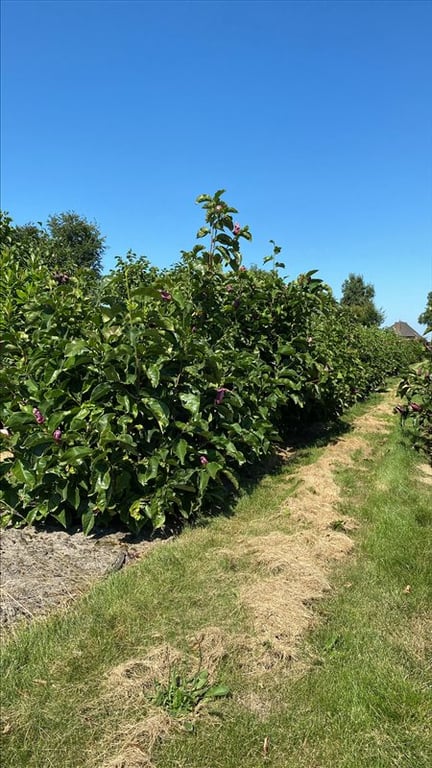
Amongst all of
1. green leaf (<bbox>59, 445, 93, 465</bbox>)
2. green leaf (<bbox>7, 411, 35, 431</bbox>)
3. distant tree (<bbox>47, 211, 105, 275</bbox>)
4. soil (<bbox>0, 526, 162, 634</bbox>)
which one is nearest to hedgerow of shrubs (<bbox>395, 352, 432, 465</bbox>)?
soil (<bbox>0, 526, 162, 634</bbox>)

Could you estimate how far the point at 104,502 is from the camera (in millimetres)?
3074

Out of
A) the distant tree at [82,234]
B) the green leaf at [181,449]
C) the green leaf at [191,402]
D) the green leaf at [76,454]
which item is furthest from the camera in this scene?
the distant tree at [82,234]

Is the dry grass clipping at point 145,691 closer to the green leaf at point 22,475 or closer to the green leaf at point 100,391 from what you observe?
the green leaf at point 22,475

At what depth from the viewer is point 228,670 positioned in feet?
6.66

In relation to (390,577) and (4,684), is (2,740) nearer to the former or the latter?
(4,684)

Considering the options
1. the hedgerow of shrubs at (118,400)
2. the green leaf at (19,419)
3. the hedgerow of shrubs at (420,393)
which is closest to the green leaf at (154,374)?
the hedgerow of shrubs at (118,400)

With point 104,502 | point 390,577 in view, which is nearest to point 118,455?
point 104,502

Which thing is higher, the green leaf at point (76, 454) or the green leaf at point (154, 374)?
the green leaf at point (154, 374)

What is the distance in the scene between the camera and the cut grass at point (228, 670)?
5.42 feet

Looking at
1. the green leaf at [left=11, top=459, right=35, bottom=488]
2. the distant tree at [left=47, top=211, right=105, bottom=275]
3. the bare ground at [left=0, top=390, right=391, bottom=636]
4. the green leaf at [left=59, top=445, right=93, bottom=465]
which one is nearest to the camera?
the bare ground at [left=0, top=390, right=391, bottom=636]

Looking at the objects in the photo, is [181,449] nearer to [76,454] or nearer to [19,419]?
[76,454]

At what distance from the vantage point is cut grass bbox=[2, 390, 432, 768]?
1.65 meters

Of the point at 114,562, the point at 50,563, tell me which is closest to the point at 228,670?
the point at 114,562

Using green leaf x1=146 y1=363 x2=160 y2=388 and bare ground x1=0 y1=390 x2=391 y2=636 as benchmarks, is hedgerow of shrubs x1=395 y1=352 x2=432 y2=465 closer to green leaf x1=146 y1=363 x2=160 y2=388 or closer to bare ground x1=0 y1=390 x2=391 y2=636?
bare ground x1=0 y1=390 x2=391 y2=636
